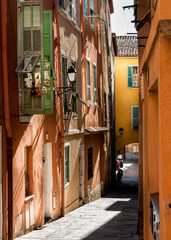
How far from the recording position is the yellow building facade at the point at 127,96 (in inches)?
1236

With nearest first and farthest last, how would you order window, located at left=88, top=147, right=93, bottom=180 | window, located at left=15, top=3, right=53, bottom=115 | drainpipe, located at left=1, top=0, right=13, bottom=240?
drainpipe, located at left=1, top=0, right=13, bottom=240 < window, located at left=15, top=3, right=53, bottom=115 < window, located at left=88, top=147, right=93, bottom=180

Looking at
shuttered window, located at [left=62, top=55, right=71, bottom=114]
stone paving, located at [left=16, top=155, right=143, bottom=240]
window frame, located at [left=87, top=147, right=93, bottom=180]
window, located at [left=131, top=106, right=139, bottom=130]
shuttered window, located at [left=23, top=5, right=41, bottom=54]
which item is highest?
shuttered window, located at [left=23, top=5, right=41, bottom=54]

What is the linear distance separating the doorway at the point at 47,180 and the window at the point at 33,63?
9.72 feet

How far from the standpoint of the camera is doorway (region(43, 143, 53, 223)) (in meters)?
13.1

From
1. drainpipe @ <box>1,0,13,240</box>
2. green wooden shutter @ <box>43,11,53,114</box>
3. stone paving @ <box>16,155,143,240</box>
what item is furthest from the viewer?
stone paving @ <box>16,155,143,240</box>

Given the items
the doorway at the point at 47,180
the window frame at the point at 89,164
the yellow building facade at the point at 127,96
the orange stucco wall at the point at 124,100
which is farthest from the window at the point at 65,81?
the orange stucco wall at the point at 124,100

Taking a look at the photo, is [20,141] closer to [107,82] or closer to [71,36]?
[71,36]

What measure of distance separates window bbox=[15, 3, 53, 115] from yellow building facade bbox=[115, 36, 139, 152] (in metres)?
21.1

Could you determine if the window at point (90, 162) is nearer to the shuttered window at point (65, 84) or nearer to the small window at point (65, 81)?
the shuttered window at point (65, 84)

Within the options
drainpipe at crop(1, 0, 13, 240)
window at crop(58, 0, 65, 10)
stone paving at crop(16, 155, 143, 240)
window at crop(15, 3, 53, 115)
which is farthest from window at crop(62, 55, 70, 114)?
drainpipe at crop(1, 0, 13, 240)

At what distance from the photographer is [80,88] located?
1780 centimetres

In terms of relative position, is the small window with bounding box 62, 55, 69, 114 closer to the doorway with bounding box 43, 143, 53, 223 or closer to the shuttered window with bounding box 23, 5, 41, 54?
the doorway with bounding box 43, 143, 53, 223

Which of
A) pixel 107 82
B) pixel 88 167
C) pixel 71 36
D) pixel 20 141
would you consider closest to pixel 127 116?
pixel 107 82

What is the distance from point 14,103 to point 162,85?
5.89 m
